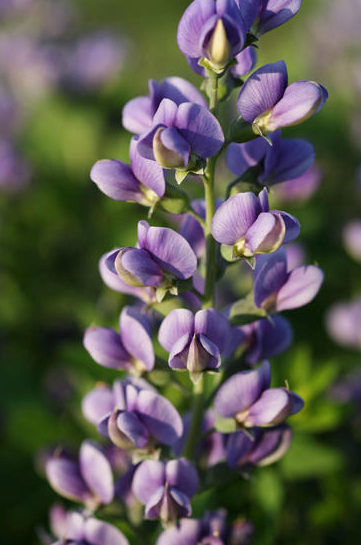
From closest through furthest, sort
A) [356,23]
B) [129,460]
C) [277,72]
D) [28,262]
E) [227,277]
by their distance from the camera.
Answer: [277,72], [129,460], [227,277], [28,262], [356,23]

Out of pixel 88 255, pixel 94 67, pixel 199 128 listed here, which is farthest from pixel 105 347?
pixel 94 67

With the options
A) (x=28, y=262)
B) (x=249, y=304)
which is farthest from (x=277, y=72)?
(x=28, y=262)

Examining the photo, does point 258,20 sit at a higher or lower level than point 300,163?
higher

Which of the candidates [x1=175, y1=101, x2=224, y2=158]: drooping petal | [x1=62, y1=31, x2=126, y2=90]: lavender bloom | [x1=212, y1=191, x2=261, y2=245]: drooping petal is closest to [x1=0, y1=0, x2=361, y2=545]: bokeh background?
[x1=62, y1=31, x2=126, y2=90]: lavender bloom

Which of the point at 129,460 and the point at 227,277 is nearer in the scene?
the point at 129,460

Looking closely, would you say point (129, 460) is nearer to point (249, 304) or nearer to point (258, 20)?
point (249, 304)

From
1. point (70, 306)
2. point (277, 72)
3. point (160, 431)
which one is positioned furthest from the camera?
point (70, 306)

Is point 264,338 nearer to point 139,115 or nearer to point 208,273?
point 208,273

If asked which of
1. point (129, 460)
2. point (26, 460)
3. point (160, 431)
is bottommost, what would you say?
point (26, 460)
